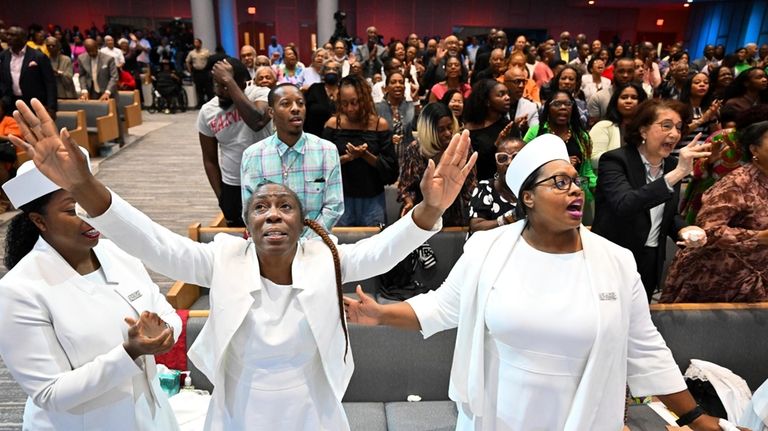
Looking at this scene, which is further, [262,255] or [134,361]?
[262,255]

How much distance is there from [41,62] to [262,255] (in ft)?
18.7

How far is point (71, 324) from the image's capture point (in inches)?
64.9

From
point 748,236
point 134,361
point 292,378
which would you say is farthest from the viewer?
point 748,236

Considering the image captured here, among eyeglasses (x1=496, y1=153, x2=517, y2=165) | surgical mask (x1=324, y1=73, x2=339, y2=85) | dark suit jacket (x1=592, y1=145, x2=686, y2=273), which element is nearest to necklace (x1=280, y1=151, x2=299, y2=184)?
eyeglasses (x1=496, y1=153, x2=517, y2=165)

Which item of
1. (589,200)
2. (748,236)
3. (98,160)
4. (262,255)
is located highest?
(262,255)

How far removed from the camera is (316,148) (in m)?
3.06

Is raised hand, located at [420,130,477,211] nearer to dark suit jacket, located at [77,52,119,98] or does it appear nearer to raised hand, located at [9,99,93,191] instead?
raised hand, located at [9,99,93,191]

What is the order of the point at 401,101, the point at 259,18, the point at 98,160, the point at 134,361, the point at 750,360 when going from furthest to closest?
the point at 259,18
the point at 98,160
the point at 401,101
the point at 750,360
the point at 134,361

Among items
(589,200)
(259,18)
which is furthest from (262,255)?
(259,18)

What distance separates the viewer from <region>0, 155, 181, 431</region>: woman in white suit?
1.59 meters

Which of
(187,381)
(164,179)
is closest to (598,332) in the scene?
(187,381)

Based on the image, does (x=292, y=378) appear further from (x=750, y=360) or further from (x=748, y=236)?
(x=750, y=360)

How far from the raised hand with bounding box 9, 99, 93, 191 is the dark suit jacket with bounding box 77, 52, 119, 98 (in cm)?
776

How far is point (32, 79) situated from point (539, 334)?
6322 mm
